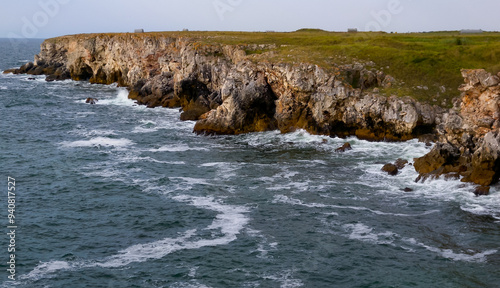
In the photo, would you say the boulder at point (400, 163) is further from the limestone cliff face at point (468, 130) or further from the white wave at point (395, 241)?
the white wave at point (395, 241)

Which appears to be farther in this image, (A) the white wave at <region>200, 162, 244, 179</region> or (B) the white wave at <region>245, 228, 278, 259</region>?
(A) the white wave at <region>200, 162, 244, 179</region>

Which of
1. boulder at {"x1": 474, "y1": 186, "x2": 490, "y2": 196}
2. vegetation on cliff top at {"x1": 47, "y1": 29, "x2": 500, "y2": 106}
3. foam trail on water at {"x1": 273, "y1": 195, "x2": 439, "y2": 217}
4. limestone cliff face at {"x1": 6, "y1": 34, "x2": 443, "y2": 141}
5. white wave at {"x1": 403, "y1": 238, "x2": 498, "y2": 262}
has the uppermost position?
vegetation on cliff top at {"x1": 47, "y1": 29, "x2": 500, "y2": 106}

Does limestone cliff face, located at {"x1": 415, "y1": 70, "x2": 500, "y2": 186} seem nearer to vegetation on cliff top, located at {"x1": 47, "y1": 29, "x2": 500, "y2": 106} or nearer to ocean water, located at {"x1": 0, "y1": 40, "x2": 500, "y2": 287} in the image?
ocean water, located at {"x1": 0, "y1": 40, "x2": 500, "y2": 287}

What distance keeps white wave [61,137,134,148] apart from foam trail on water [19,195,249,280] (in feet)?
79.6

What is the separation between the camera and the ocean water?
1219 inches

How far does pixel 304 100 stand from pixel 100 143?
26.3 meters

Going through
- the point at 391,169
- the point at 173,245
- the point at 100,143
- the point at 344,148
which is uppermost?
the point at 344,148

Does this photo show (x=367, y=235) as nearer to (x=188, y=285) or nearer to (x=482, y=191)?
(x=482, y=191)

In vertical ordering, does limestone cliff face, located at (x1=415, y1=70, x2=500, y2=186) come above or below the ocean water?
above

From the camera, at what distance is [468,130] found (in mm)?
47188

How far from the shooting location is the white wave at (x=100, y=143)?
206ft

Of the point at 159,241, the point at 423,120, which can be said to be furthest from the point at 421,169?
the point at 159,241

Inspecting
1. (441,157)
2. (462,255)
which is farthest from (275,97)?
(462,255)

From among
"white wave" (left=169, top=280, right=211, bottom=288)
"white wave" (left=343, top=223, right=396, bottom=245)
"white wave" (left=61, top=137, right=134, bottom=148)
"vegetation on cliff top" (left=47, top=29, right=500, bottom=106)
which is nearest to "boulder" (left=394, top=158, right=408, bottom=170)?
"vegetation on cliff top" (left=47, top=29, right=500, bottom=106)
